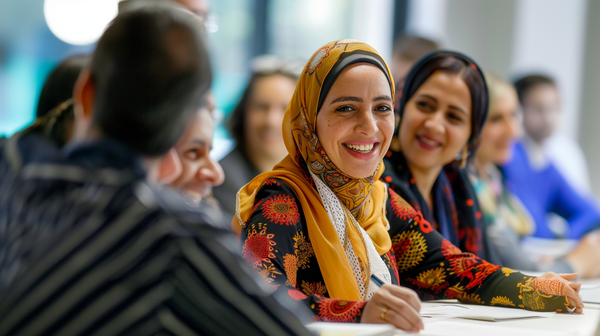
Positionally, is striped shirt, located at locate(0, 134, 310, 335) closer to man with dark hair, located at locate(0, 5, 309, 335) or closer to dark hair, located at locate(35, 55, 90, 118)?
man with dark hair, located at locate(0, 5, 309, 335)

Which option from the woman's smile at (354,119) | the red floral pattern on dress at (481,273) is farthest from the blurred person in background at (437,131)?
the woman's smile at (354,119)

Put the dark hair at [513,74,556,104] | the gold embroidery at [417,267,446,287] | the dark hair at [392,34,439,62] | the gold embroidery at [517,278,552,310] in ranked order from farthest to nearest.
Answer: the dark hair at [513,74,556,104] → the dark hair at [392,34,439,62] → the gold embroidery at [417,267,446,287] → the gold embroidery at [517,278,552,310]

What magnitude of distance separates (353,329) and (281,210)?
13.3 inches

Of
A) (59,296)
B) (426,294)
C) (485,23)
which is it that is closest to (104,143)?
(59,296)

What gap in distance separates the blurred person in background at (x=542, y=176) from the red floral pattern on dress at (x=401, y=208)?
2.11 m

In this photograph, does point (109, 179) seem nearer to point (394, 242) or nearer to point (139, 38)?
point (139, 38)

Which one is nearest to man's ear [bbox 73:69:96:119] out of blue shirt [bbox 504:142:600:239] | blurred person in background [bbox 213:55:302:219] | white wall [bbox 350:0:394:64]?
blurred person in background [bbox 213:55:302:219]

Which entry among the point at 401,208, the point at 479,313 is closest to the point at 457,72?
the point at 401,208

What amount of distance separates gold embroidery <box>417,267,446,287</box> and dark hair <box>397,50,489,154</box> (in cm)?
52

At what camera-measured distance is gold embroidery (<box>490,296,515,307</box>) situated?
1265 mm

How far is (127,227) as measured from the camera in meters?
0.62

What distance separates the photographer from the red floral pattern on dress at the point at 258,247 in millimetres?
1030

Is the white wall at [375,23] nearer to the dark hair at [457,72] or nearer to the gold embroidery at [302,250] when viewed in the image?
the dark hair at [457,72]

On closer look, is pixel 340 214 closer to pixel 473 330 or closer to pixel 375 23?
pixel 473 330
